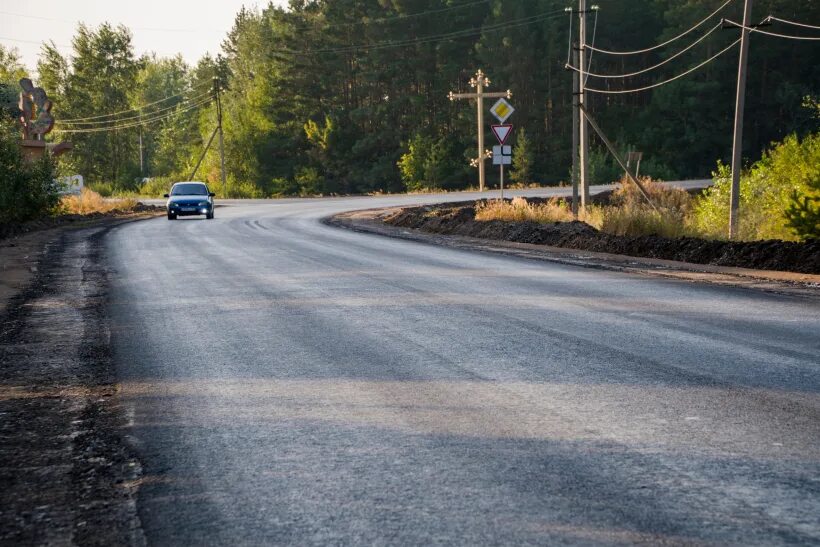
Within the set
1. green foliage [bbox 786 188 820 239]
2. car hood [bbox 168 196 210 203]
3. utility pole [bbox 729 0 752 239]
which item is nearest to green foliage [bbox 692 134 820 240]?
green foliage [bbox 786 188 820 239]

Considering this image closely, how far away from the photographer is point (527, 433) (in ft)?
18.4

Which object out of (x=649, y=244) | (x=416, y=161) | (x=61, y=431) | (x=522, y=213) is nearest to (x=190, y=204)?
(x=522, y=213)

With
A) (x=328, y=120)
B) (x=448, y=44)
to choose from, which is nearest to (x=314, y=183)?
(x=328, y=120)

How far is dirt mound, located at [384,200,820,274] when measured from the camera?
16078mm

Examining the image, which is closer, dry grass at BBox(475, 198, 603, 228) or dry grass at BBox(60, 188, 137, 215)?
dry grass at BBox(475, 198, 603, 228)

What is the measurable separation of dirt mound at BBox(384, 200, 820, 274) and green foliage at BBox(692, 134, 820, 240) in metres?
1.46

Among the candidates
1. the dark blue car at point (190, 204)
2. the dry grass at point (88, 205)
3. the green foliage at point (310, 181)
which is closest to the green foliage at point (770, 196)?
the dark blue car at point (190, 204)

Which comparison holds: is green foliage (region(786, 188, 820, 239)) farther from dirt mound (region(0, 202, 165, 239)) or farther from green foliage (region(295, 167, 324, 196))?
green foliage (region(295, 167, 324, 196))

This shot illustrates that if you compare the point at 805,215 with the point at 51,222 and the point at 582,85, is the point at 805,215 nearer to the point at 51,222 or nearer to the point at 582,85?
the point at 582,85

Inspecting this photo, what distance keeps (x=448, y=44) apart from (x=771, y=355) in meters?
76.9

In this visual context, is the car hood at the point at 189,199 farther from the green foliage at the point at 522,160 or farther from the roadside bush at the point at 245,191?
the roadside bush at the point at 245,191

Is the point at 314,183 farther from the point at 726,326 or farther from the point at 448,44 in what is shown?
the point at 726,326

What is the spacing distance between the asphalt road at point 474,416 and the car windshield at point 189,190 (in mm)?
27763

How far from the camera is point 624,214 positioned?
23016 millimetres
